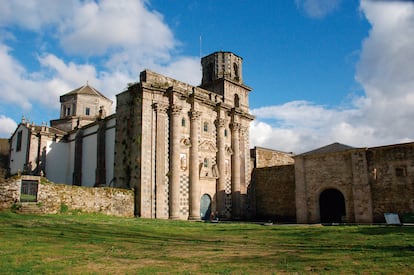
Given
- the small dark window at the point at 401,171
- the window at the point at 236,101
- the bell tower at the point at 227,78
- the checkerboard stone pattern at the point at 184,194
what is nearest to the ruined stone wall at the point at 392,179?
the small dark window at the point at 401,171

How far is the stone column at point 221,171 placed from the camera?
28828 millimetres

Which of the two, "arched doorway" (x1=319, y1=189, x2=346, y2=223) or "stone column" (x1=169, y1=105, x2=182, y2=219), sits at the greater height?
"stone column" (x1=169, y1=105, x2=182, y2=219)

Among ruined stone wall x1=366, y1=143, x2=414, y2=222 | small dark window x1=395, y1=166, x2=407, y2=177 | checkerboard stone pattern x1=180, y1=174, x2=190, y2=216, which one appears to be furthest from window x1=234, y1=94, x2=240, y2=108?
small dark window x1=395, y1=166, x2=407, y2=177

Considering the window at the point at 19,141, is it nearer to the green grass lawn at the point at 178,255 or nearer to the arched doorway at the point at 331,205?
the green grass lawn at the point at 178,255

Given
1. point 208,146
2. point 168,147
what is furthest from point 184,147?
point 208,146

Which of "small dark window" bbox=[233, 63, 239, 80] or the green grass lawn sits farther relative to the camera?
"small dark window" bbox=[233, 63, 239, 80]

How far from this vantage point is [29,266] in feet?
22.9

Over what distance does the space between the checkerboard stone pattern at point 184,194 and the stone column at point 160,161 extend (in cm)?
172

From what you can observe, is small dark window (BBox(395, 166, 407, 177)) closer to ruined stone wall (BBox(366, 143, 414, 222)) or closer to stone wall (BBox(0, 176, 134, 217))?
ruined stone wall (BBox(366, 143, 414, 222))

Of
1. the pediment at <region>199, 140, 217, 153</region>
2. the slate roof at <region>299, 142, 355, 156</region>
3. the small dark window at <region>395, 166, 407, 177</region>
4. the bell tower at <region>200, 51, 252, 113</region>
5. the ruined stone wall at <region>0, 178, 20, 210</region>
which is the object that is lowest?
the ruined stone wall at <region>0, 178, 20, 210</region>

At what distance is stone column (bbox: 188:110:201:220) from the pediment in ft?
3.47

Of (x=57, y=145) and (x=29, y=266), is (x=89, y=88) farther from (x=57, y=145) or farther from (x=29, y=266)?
(x=29, y=266)

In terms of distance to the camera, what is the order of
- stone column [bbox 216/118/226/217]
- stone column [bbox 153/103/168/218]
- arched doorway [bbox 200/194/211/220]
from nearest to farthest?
stone column [bbox 153/103/168/218], arched doorway [bbox 200/194/211/220], stone column [bbox 216/118/226/217]

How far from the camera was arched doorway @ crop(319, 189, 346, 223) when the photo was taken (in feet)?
85.3
